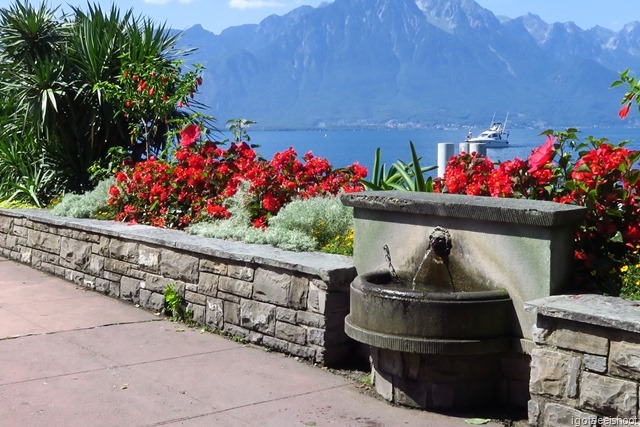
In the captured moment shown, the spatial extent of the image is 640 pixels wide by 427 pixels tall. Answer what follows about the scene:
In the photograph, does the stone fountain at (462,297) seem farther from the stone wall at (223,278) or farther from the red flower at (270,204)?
the red flower at (270,204)

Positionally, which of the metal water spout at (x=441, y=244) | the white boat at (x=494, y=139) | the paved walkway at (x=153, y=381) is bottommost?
the paved walkway at (x=153, y=381)

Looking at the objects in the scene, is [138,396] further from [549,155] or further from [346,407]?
[549,155]

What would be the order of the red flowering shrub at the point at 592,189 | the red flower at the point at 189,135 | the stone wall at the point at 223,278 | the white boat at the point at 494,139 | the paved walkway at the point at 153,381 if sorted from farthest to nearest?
the white boat at the point at 494,139, the red flower at the point at 189,135, the stone wall at the point at 223,278, the red flowering shrub at the point at 592,189, the paved walkway at the point at 153,381

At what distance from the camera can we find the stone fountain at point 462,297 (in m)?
4.63

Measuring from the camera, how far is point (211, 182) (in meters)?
8.32

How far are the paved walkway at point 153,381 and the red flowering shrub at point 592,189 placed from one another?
48.7 inches

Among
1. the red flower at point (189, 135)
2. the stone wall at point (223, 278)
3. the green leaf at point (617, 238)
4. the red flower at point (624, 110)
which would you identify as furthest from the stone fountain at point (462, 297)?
the red flower at point (189, 135)

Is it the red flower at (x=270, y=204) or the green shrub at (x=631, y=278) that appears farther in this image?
the red flower at (x=270, y=204)

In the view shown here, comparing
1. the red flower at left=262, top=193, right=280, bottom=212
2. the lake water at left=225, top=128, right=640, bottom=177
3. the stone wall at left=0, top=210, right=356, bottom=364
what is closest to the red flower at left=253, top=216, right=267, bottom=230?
the red flower at left=262, top=193, right=280, bottom=212

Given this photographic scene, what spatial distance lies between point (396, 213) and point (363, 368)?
3.78 ft

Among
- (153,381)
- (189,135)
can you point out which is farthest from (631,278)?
(189,135)

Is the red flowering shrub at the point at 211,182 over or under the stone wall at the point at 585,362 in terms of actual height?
over

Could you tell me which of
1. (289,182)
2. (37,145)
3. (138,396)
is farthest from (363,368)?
(37,145)

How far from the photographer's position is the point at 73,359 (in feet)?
19.3
